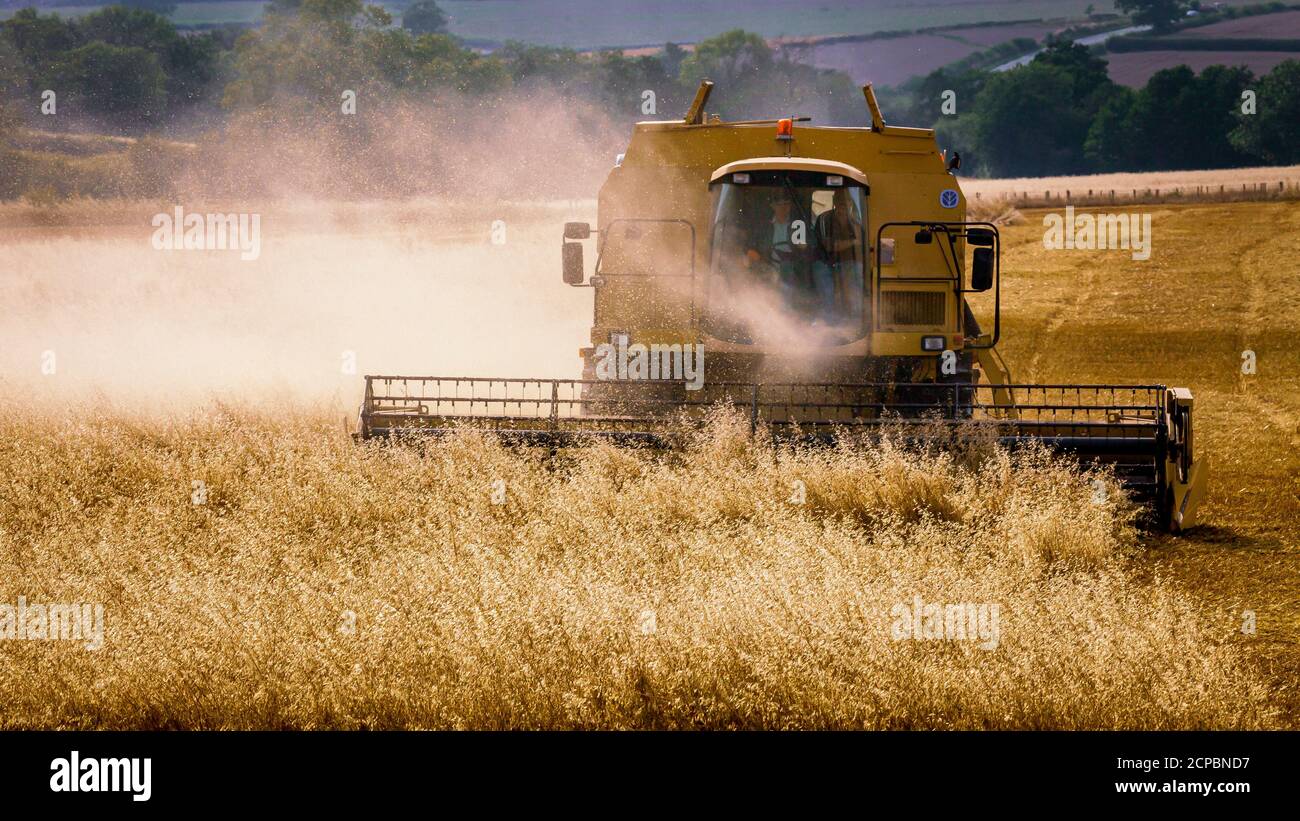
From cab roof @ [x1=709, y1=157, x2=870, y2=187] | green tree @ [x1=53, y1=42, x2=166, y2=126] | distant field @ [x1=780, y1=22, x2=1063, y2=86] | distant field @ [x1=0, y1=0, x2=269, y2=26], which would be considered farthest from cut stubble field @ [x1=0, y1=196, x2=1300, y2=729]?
distant field @ [x1=0, y1=0, x2=269, y2=26]

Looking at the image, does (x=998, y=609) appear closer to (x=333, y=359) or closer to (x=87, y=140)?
(x=333, y=359)

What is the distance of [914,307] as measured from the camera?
12.0m

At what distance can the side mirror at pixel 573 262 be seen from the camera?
472 inches

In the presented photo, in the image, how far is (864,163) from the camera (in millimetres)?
12430

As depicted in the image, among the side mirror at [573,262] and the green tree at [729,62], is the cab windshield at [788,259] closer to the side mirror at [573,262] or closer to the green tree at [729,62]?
the side mirror at [573,262]

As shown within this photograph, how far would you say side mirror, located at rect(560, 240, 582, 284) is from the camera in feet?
39.3

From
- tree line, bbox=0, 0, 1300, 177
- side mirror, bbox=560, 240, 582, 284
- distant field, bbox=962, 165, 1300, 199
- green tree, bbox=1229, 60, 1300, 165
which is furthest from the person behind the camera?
green tree, bbox=1229, 60, 1300, 165

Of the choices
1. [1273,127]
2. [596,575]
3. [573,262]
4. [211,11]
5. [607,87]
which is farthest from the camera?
[211,11]

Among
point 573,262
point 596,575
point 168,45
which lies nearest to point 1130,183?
point 168,45

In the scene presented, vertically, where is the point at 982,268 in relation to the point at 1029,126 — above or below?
below

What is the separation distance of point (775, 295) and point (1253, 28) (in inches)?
5715

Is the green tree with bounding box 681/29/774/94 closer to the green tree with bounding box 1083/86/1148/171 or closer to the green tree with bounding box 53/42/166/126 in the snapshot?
the green tree with bounding box 1083/86/1148/171

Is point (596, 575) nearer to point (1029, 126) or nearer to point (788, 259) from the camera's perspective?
point (788, 259)

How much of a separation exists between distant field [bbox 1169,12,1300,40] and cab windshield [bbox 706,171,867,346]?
138 metres
